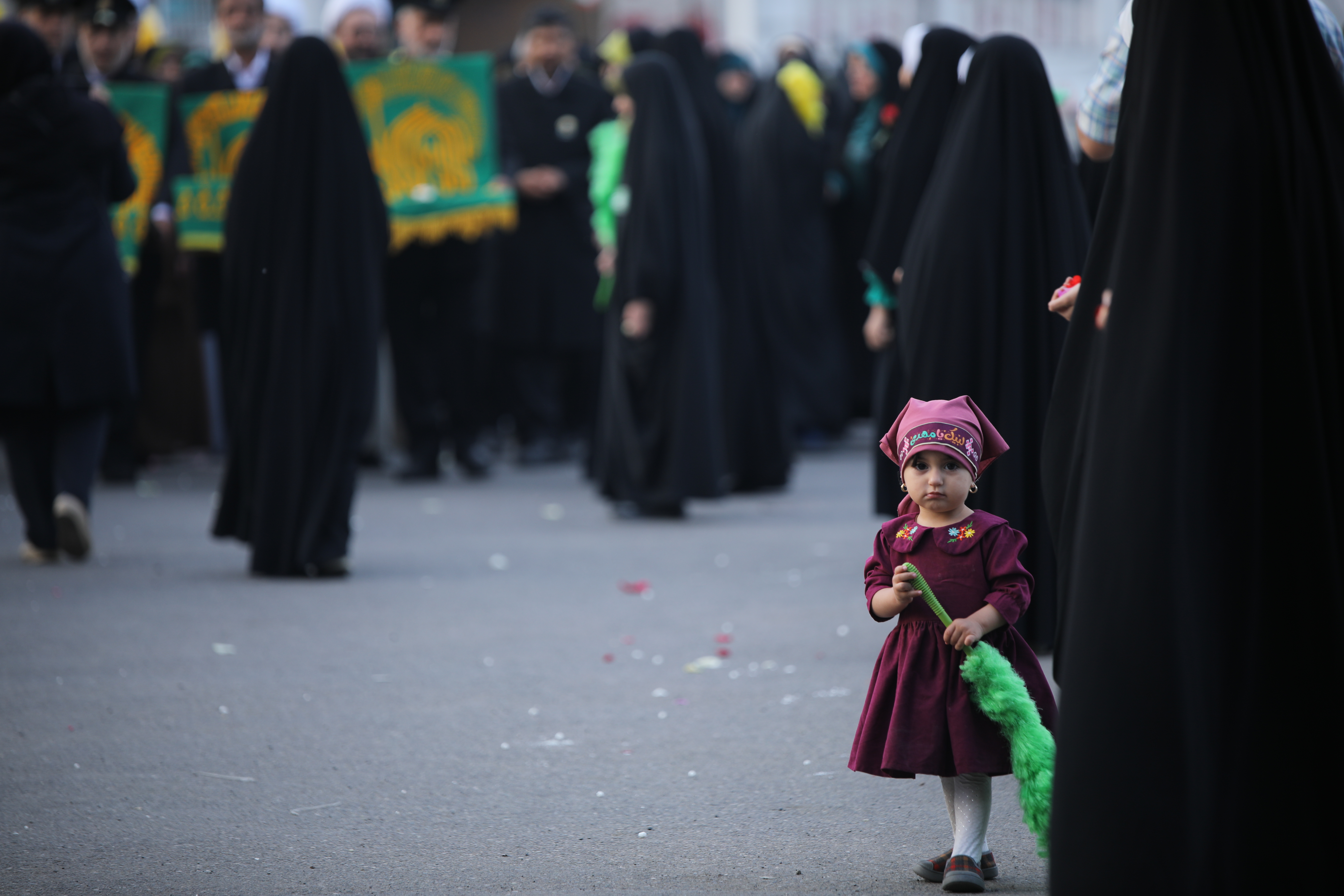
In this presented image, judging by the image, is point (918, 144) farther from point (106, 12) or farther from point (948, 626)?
point (106, 12)

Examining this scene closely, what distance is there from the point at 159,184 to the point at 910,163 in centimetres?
538

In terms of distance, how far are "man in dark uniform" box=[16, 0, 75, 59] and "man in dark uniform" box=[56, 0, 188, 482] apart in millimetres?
245

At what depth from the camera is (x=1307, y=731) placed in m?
2.60

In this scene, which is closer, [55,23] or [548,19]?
[55,23]

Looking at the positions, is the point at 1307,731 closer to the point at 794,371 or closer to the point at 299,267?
the point at 299,267

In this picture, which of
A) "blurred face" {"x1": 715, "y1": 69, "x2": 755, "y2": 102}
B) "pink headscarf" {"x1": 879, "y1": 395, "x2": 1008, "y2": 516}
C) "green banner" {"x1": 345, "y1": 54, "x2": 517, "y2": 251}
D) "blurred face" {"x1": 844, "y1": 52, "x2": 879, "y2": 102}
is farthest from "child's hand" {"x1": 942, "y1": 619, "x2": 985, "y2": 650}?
"blurred face" {"x1": 715, "y1": 69, "x2": 755, "y2": 102}

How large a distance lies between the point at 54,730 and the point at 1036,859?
8.27 ft

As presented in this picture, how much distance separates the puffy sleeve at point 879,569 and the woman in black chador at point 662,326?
529 centimetres

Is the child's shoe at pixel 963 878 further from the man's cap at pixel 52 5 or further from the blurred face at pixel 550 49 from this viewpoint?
the blurred face at pixel 550 49

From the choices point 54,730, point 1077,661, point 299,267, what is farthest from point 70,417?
point 1077,661

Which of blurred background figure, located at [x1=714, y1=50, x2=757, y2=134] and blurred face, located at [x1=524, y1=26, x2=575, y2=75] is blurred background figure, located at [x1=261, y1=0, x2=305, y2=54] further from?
blurred background figure, located at [x1=714, y1=50, x2=757, y2=134]

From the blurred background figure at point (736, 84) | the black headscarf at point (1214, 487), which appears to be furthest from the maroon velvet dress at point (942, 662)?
the blurred background figure at point (736, 84)

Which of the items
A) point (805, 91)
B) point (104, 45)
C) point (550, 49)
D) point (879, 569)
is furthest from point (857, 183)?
point (879, 569)

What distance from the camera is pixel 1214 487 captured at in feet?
8.58
